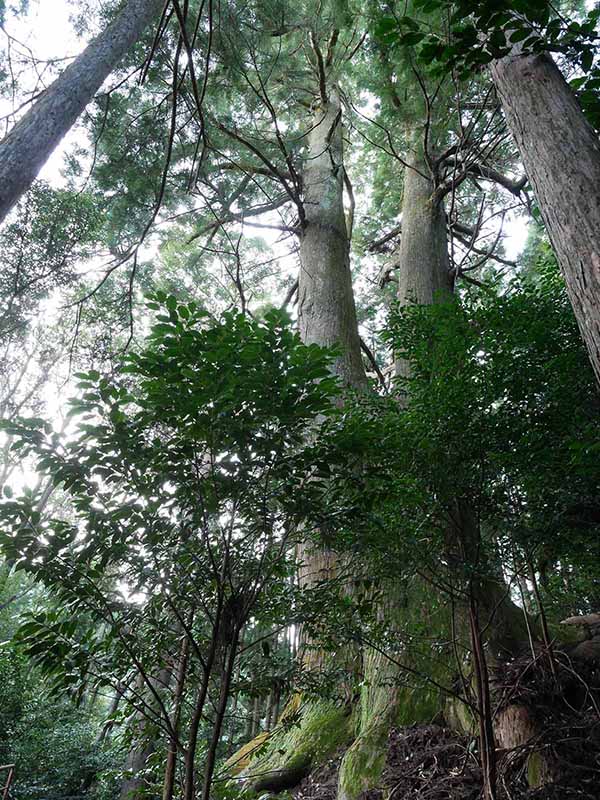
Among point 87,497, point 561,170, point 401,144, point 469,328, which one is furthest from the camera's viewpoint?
point 401,144

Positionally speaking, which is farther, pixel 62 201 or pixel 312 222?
pixel 62 201

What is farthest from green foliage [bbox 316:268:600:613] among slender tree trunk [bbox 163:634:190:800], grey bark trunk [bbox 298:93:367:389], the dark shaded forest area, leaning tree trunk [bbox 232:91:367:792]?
grey bark trunk [bbox 298:93:367:389]

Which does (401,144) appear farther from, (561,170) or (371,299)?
(561,170)

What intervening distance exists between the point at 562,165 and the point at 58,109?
3642 millimetres

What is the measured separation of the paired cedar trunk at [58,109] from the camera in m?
3.41

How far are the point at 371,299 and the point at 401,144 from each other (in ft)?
12.0

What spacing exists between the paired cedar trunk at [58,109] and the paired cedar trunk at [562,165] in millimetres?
3033

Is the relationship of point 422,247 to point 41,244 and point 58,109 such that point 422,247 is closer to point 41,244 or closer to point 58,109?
point 58,109

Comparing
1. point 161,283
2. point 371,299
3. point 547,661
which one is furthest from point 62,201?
point 547,661

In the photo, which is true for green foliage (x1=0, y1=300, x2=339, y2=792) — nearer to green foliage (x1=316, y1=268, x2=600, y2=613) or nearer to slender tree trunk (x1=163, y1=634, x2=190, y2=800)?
slender tree trunk (x1=163, y1=634, x2=190, y2=800)

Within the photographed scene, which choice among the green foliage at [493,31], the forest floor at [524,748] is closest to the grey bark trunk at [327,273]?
the forest floor at [524,748]

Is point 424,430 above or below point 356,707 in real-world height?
above

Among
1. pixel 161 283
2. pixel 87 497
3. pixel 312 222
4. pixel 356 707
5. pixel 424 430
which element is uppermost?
pixel 161 283

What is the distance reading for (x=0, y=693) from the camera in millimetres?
7004
